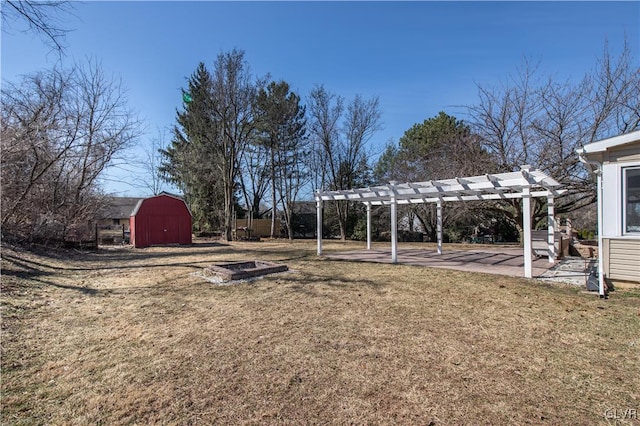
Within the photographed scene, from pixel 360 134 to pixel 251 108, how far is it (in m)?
7.38

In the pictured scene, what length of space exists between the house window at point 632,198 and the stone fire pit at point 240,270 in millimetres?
6806

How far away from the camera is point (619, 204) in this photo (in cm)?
565

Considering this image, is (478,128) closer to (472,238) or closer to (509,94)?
(509,94)

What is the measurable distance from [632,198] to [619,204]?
210 mm

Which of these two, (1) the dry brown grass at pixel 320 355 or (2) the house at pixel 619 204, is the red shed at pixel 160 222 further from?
(2) the house at pixel 619 204

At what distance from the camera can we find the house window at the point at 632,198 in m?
5.57

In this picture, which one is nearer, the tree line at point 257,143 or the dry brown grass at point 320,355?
the dry brown grass at point 320,355

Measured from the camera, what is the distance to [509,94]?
13203mm

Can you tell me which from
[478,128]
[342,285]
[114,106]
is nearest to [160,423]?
[342,285]

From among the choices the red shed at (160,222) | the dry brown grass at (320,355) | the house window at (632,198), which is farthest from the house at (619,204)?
the red shed at (160,222)

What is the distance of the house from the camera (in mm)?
5547

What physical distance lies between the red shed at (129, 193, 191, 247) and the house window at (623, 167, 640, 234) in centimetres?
1788

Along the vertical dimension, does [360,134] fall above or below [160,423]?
above

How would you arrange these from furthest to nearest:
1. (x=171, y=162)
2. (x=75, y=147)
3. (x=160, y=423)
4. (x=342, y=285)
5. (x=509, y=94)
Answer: (x=171, y=162) → (x=509, y=94) → (x=75, y=147) → (x=342, y=285) → (x=160, y=423)
